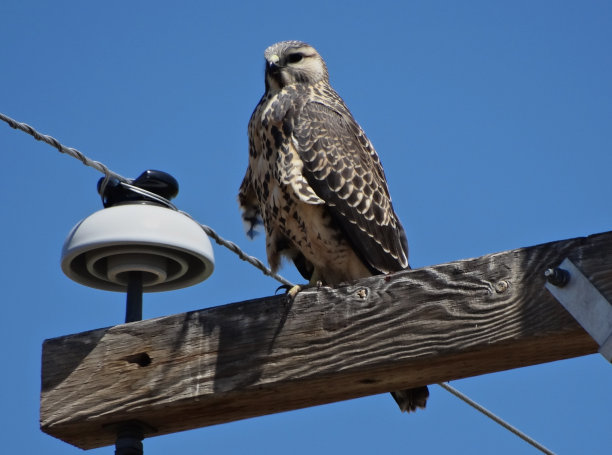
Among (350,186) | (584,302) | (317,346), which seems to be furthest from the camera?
(350,186)

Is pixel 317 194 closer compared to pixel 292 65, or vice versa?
pixel 317 194

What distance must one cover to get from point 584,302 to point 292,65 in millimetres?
3144

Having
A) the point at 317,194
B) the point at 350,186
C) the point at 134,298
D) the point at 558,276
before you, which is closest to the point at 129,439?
the point at 134,298

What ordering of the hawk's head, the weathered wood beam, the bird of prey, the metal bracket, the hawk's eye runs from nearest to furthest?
the metal bracket
the weathered wood beam
the bird of prey
the hawk's head
the hawk's eye

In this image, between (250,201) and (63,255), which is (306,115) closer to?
(250,201)

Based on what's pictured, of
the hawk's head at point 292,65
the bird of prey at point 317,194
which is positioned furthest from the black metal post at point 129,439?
the hawk's head at point 292,65

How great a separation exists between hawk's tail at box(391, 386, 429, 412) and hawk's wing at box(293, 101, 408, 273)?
1.05 m

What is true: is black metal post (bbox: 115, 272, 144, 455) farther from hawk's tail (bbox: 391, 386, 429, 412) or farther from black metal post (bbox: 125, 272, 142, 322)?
hawk's tail (bbox: 391, 386, 429, 412)

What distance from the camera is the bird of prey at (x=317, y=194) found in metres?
4.12

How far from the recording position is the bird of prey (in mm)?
4121

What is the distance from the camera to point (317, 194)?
162 inches

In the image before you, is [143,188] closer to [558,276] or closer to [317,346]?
[317,346]

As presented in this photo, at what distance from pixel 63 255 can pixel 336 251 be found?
4.80 feet

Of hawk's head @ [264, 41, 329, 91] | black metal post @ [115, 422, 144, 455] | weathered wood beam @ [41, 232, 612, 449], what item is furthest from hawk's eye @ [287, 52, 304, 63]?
black metal post @ [115, 422, 144, 455]
